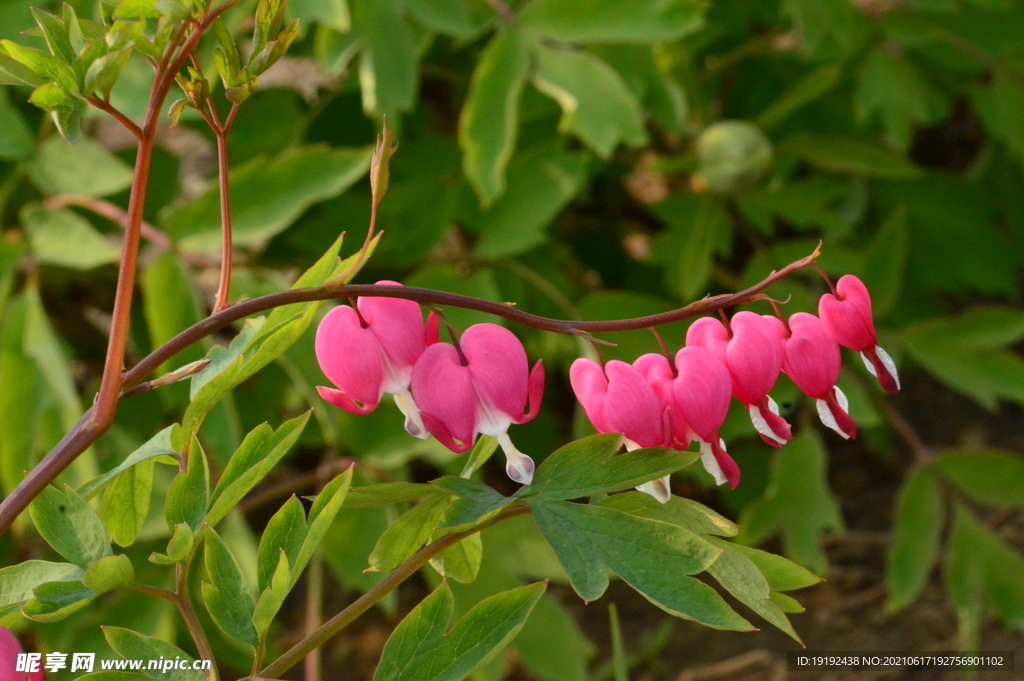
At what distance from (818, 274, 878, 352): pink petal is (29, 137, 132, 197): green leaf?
2.87 ft

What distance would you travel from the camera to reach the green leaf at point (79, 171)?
1.11 m

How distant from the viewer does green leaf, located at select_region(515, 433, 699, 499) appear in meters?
0.43

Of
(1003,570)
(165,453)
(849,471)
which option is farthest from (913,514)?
(165,453)

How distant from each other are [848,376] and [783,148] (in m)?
0.39

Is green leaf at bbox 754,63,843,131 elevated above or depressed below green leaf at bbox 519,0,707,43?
below

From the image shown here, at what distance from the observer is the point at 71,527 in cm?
47

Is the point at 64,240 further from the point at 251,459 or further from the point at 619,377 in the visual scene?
the point at 619,377

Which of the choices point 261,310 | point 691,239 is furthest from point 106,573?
point 691,239

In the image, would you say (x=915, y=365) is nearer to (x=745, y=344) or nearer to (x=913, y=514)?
(x=913, y=514)

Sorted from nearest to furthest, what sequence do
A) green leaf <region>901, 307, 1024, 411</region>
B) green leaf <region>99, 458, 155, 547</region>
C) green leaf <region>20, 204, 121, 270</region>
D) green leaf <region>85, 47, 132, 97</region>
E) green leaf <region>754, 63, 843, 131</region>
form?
1. green leaf <region>85, 47, 132, 97</region>
2. green leaf <region>99, 458, 155, 547</region>
3. green leaf <region>20, 204, 121, 270</region>
4. green leaf <region>901, 307, 1024, 411</region>
5. green leaf <region>754, 63, 843, 131</region>

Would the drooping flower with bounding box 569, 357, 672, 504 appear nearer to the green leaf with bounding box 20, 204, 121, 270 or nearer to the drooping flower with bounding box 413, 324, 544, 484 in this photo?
the drooping flower with bounding box 413, 324, 544, 484

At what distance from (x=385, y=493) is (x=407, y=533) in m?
0.03

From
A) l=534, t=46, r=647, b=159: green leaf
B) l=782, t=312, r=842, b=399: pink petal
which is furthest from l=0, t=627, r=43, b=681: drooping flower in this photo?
l=534, t=46, r=647, b=159: green leaf

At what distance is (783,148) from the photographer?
5.02 feet
